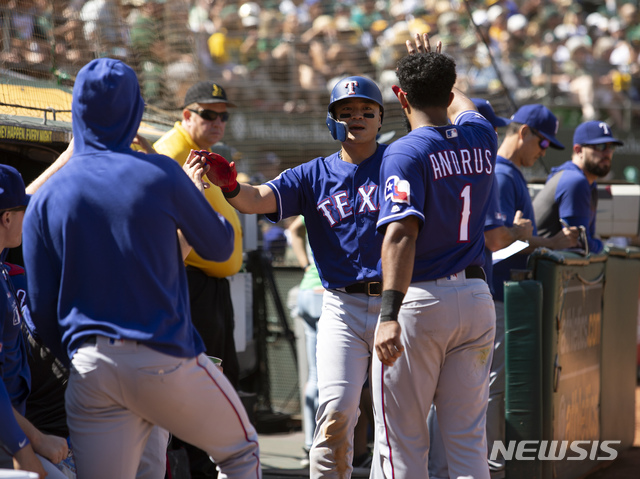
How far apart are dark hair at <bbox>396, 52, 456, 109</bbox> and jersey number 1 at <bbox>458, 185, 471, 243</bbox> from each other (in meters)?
0.40

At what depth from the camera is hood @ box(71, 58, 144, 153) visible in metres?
2.38

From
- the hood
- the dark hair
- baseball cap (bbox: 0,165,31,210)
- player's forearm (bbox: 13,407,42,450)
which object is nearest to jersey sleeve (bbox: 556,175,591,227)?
the dark hair

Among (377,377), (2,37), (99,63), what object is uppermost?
(2,37)

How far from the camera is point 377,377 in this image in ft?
10.3

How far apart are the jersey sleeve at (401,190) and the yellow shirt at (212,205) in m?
1.47

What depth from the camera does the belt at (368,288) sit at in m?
3.57

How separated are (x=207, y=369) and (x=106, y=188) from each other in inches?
25.0

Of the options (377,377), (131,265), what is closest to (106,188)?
(131,265)

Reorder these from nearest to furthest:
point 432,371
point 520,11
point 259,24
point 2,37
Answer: point 432,371 < point 2,37 < point 259,24 < point 520,11

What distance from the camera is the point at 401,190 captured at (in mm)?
3012

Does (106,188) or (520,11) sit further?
(520,11)

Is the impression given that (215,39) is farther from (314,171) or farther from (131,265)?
(131,265)

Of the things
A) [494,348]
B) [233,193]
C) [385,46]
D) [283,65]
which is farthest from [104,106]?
[283,65]

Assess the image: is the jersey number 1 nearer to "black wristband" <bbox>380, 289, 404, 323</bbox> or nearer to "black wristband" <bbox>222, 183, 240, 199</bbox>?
"black wristband" <bbox>380, 289, 404, 323</bbox>
